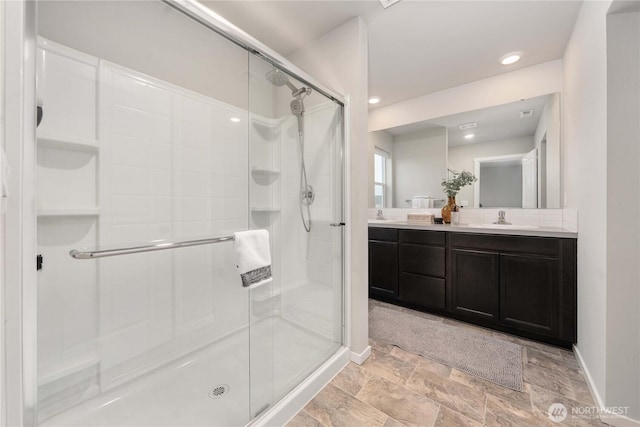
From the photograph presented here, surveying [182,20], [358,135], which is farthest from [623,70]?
[182,20]

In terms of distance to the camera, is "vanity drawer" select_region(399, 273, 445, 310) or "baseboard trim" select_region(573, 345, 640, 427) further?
"vanity drawer" select_region(399, 273, 445, 310)

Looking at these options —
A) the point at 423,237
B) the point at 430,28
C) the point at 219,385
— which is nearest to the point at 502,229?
the point at 423,237

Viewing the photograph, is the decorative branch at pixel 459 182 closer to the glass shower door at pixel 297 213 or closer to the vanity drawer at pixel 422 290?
the vanity drawer at pixel 422 290

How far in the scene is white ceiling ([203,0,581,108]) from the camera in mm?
1647

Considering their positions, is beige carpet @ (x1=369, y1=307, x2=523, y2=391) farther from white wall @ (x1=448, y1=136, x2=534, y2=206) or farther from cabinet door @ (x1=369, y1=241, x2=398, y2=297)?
white wall @ (x1=448, y1=136, x2=534, y2=206)

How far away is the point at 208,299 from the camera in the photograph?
1761mm

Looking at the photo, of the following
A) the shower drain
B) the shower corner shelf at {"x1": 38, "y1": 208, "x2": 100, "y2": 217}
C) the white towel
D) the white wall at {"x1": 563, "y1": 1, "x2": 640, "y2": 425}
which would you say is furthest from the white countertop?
the shower corner shelf at {"x1": 38, "y1": 208, "x2": 100, "y2": 217}

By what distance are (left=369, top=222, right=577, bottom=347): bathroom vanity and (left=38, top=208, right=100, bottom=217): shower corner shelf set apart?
224 cm

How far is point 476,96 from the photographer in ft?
8.43

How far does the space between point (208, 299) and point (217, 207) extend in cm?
65

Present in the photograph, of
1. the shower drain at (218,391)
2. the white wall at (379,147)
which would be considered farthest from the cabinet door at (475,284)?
the shower drain at (218,391)

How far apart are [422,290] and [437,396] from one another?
3.64 feet

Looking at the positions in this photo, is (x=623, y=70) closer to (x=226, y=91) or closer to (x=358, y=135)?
(x=358, y=135)

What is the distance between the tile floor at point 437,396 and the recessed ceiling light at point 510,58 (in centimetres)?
240
